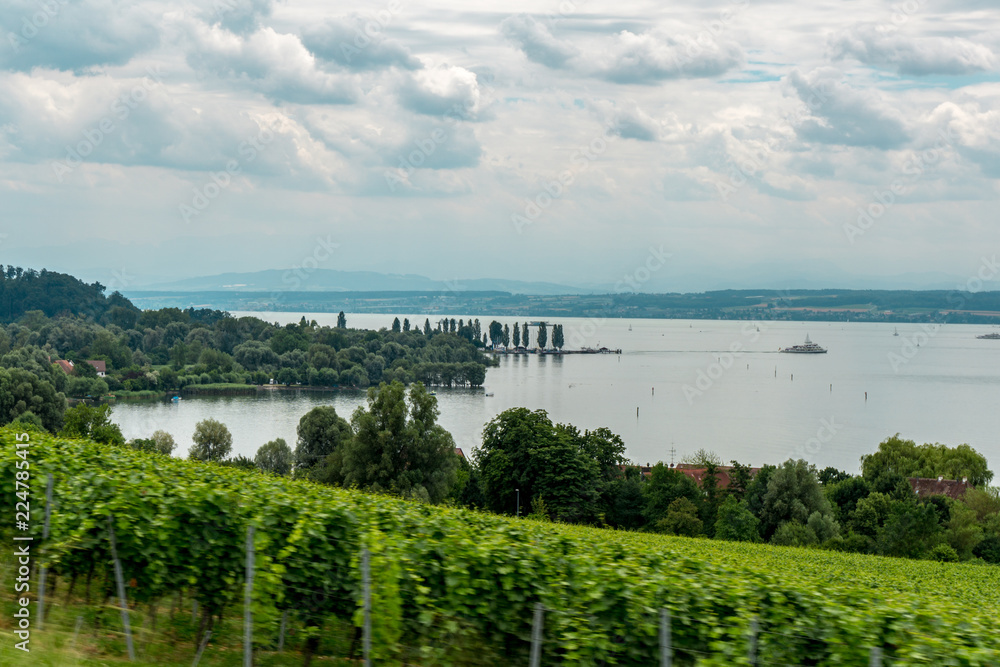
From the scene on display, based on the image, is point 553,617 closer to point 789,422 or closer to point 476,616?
point 476,616

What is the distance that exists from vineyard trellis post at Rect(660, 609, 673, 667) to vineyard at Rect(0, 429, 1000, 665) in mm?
188

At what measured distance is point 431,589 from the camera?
599 cm

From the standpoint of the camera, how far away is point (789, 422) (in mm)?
81375

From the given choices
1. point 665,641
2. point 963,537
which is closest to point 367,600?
point 665,641

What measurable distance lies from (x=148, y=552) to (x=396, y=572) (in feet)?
7.03

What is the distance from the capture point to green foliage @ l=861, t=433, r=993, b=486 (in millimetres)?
52750

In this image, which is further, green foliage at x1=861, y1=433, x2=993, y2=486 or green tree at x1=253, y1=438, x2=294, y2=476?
green foliage at x1=861, y1=433, x2=993, y2=486

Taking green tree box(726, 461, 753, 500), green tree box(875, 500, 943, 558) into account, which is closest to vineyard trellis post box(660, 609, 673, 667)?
green tree box(875, 500, 943, 558)

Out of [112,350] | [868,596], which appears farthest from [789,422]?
[112,350]

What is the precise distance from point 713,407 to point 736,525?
61326 millimetres

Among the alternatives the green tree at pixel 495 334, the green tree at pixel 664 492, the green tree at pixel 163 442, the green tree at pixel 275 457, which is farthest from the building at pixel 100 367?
the green tree at pixel 664 492

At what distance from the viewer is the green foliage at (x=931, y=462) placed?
5275 centimetres

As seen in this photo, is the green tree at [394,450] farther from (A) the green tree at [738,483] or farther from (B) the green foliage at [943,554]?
(B) the green foliage at [943,554]

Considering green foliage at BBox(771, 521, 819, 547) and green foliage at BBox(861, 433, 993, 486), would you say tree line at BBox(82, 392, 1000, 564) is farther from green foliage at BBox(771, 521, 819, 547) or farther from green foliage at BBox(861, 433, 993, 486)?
green foliage at BBox(861, 433, 993, 486)
